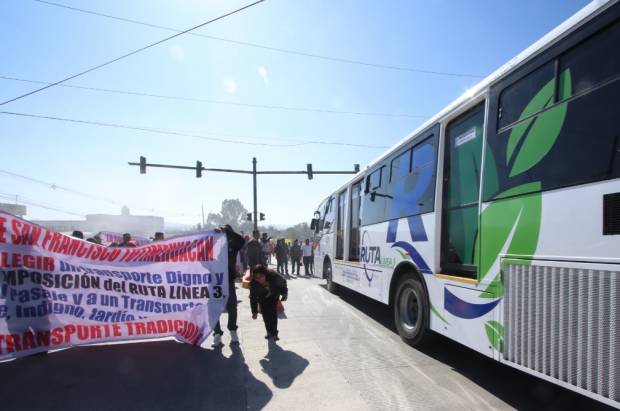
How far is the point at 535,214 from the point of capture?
9.87ft

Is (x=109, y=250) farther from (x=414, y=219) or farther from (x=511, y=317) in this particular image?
(x=511, y=317)

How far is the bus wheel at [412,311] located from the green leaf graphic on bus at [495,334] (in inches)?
48.0

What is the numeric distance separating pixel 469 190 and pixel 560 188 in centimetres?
152

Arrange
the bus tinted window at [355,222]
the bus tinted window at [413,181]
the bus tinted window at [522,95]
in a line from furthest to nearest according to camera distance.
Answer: the bus tinted window at [355,222]
the bus tinted window at [413,181]
the bus tinted window at [522,95]

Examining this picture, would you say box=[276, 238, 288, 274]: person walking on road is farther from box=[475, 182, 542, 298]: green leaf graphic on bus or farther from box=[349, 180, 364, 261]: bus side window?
box=[475, 182, 542, 298]: green leaf graphic on bus

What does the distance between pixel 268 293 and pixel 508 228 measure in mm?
3602

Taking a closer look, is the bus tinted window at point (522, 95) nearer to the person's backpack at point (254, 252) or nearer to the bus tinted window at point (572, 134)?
the bus tinted window at point (572, 134)

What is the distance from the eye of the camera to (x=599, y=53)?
8.70 ft

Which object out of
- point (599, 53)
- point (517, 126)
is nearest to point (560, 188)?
point (517, 126)

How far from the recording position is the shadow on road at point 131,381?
355cm

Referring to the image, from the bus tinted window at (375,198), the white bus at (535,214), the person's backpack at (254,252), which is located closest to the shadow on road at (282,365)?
the white bus at (535,214)

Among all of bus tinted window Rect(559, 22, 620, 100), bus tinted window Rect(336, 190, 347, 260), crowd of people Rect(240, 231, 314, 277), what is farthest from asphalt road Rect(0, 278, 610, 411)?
crowd of people Rect(240, 231, 314, 277)

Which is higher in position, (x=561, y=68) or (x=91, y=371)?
(x=561, y=68)

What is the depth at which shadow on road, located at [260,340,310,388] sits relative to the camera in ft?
13.5
